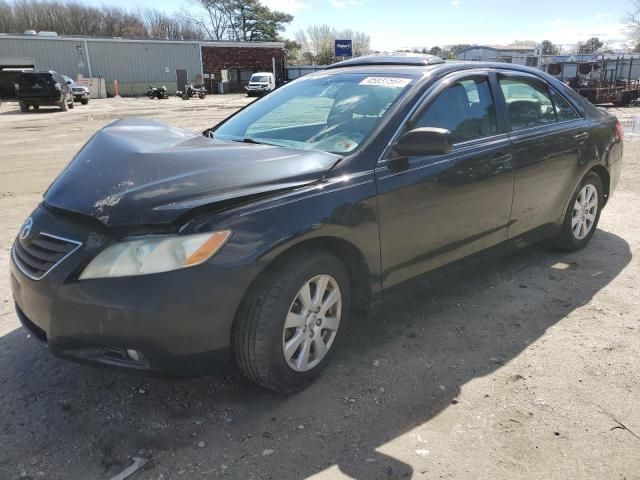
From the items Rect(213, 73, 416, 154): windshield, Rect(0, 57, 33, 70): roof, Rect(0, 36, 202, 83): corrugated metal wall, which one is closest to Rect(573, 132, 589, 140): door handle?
Rect(213, 73, 416, 154): windshield

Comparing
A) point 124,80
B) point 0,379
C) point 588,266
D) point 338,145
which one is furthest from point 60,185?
point 124,80

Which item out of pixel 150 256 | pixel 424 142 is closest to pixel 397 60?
pixel 424 142

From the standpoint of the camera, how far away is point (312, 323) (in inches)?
107

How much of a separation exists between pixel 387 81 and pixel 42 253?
2236 mm

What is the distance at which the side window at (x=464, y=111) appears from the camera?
10.9 ft

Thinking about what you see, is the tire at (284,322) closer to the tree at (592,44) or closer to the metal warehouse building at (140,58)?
the metal warehouse building at (140,58)

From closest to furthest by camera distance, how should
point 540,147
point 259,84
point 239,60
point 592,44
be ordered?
1. point 540,147
2. point 259,84
3. point 239,60
4. point 592,44

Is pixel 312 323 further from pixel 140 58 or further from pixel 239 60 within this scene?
pixel 239 60

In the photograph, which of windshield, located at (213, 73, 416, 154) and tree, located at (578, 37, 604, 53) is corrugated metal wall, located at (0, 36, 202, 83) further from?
tree, located at (578, 37, 604, 53)

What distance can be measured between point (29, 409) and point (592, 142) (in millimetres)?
4646

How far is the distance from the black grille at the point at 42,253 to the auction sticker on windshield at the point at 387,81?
207 centimetres

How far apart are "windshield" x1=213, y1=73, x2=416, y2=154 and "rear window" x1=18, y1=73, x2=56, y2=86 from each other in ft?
79.9

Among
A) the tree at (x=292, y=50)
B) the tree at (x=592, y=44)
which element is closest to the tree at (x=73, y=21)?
the tree at (x=292, y=50)

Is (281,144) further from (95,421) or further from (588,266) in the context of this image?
(588,266)
